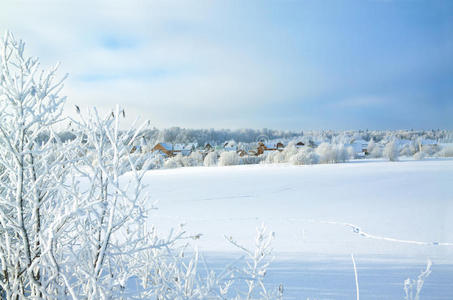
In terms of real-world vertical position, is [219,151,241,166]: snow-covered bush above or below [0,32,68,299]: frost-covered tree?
below

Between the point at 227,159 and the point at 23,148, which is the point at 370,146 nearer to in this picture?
the point at 227,159

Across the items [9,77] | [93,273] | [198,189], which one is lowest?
[198,189]

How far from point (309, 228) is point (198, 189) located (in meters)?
6.09

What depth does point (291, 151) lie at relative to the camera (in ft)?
74.6

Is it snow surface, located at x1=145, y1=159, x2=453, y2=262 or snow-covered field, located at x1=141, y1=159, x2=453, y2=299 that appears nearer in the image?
snow-covered field, located at x1=141, y1=159, x2=453, y2=299

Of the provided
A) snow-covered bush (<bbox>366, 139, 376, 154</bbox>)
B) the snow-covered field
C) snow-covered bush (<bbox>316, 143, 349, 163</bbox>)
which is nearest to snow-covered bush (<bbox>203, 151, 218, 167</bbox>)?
snow-covered bush (<bbox>316, 143, 349, 163</bbox>)

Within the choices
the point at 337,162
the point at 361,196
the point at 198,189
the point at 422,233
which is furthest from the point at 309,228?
the point at 337,162

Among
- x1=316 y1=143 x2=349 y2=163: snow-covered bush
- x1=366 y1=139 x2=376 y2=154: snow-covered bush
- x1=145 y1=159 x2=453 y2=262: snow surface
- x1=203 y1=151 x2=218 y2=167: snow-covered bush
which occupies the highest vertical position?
x1=366 y1=139 x2=376 y2=154: snow-covered bush

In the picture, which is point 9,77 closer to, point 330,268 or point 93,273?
point 93,273

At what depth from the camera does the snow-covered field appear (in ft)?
11.2

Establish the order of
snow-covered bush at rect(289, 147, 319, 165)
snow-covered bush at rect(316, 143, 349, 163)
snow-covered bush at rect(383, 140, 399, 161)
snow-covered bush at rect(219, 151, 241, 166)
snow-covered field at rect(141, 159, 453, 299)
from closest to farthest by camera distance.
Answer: snow-covered field at rect(141, 159, 453, 299) → snow-covered bush at rect(383, 140, 399, 161) → snow-covered bush at rect(289, 147, 319, 165) → snow-covered bush at rect(316, 143, 349, 163) → snow-covered bush at rect(219, 151, 241, 166)

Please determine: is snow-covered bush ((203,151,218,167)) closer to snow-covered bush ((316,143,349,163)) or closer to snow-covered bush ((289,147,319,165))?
snow-covered bush ((289,147,319,165))

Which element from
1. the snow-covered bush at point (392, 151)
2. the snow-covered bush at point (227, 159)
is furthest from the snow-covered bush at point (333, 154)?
the snow-covered bush at point (227, 159)

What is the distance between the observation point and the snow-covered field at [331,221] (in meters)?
3.40
